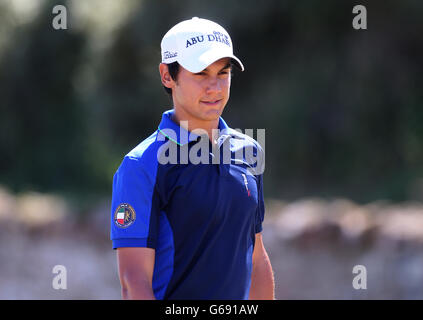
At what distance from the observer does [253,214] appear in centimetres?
239

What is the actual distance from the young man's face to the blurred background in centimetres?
445

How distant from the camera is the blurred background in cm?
705

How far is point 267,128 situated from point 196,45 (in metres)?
8.51

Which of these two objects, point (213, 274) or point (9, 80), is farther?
point (9, 80)

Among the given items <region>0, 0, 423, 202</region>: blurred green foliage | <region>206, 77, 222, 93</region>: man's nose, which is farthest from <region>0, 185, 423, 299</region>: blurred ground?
<region>206, 77, 222, 93</region>: man's nose

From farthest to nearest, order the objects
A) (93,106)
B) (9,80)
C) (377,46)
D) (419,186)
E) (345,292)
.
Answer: (9,80), (93,106), (377,46), (419,186), (345,292)

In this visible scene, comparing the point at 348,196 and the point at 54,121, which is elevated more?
the point at 54,121

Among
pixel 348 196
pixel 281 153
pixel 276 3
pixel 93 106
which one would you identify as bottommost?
pixel 348 196

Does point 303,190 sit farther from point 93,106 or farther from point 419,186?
point 93,106

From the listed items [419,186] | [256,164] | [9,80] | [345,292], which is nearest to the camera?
[256,164]

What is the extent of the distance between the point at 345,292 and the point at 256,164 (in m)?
4.52

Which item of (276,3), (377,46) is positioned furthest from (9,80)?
(377,46)

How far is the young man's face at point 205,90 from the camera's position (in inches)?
92.6

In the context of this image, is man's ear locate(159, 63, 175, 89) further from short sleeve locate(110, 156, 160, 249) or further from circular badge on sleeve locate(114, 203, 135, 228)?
circular badge on sleeve locate(114, 203, 135, 228)
